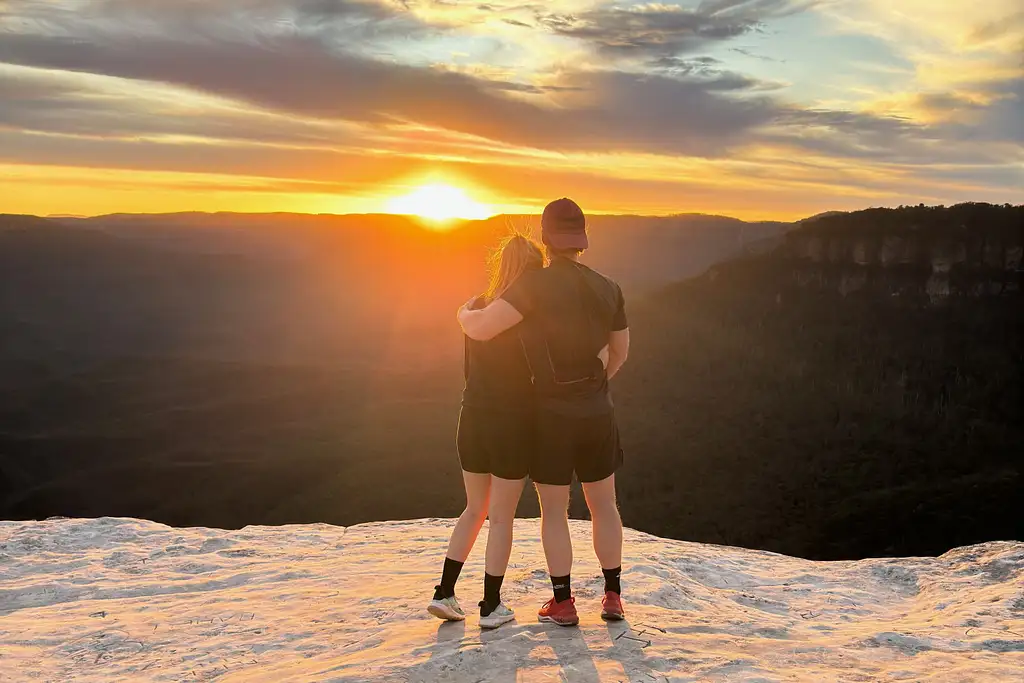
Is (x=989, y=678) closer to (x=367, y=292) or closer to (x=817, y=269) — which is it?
(x=817, y=269)

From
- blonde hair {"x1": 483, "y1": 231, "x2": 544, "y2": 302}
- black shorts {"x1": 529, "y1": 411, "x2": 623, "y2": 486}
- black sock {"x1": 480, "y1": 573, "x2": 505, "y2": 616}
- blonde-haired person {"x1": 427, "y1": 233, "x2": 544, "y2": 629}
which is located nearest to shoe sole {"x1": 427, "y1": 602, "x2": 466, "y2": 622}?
black sock {"x1": 480, "y1": 573, "x2": 505, "y2": 616}

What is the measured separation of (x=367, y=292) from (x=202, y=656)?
98.5 meters

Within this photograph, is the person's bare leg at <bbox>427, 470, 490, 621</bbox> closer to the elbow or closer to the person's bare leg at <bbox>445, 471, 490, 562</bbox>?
the person's bare leg at <bbox>445, 471, 490, 562</bbox>

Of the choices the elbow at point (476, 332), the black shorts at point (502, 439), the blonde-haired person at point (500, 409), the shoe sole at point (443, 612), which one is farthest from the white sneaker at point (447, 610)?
the elbow at point (476, 332)

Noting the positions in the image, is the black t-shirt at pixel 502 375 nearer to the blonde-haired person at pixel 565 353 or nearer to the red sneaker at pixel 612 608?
the blonde-haired person at pixel 565 353

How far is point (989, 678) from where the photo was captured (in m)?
3.83

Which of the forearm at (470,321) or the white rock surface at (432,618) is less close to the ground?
the forearm at (470,321)

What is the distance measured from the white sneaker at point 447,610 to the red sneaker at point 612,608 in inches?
30.9

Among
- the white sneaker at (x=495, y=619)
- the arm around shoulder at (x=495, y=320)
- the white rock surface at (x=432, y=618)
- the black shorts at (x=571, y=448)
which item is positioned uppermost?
the arm around shoulder at (x=495, y=320)

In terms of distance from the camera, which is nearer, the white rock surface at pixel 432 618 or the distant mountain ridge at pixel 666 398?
the white rock surface at pixel 432 618

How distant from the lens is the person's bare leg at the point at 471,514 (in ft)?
13.7

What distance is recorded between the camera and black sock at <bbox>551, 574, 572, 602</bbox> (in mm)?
4156

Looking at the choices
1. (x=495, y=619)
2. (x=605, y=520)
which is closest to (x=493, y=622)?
(x=495, y=619)

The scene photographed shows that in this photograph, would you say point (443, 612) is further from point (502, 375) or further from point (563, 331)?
point (563, 331)
